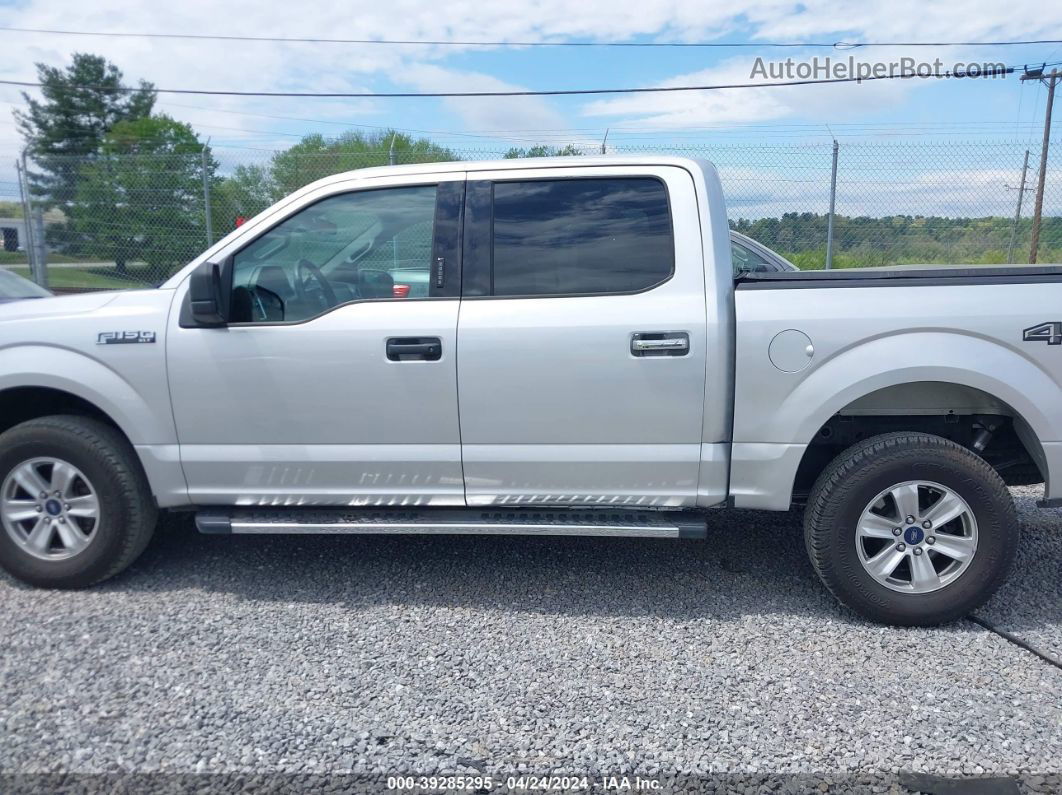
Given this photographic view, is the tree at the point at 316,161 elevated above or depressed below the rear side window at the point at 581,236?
above

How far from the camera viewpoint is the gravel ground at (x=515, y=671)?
2777 mm

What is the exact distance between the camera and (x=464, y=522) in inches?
150

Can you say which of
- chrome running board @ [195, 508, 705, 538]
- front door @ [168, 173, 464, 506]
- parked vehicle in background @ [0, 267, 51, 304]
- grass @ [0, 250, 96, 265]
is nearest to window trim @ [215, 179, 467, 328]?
front door @ [168, 173, 464, 506]

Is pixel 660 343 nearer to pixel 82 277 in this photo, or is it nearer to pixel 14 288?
pixel 14 288

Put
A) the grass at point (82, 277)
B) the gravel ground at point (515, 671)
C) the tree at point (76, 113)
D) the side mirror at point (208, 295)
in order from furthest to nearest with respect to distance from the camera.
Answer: the tree at point (76, 113)
the grass at point (82, 277)
the side mirror at point (208, 295)
the gravel ground at point (515, 671)

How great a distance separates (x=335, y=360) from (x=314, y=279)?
0.47 m

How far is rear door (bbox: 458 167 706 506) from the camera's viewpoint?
3.61m

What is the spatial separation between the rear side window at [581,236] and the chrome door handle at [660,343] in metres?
0.25

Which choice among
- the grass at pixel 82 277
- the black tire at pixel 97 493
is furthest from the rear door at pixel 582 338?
the grass at pixel 82 277

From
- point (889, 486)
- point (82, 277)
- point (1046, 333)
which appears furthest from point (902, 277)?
point (82, 277)

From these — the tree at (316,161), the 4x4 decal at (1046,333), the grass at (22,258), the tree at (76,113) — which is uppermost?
the tree at (76,113)

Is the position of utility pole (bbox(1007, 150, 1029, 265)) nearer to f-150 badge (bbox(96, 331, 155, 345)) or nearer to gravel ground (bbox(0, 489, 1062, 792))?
gravel ground (bbox(0, 489, 1062, 792))

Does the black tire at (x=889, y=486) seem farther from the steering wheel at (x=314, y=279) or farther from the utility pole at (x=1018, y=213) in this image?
the utility pole at (x=1018, y=213)

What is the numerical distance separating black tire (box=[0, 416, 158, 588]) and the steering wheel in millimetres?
1131
